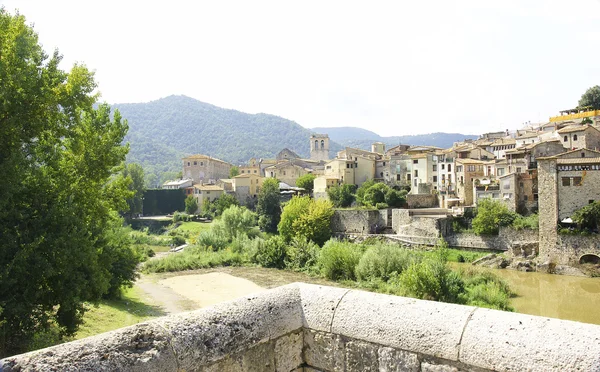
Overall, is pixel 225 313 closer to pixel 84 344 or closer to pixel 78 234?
pixel 84 344

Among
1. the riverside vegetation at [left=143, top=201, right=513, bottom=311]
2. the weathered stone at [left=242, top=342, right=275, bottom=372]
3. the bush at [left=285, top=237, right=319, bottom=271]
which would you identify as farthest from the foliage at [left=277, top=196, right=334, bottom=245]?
the weathered stone at [left=242, top=342, right=275, bottom=372]

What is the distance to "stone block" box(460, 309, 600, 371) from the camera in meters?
2.53

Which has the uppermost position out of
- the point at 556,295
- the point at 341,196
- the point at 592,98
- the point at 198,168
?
the point at 592,98

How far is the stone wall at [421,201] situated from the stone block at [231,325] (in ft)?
147

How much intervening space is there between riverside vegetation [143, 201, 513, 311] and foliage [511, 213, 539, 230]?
384cm

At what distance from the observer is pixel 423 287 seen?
63.2ft

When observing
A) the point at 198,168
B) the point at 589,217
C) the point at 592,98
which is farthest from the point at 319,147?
the point at 589,217

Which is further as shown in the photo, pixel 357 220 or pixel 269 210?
pixel 269 210

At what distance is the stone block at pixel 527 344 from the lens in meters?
2.53

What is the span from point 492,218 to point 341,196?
1803 cm

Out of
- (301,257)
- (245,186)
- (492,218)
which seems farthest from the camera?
(245,186)

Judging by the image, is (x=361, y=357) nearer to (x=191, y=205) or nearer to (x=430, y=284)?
(x=430, y=284)

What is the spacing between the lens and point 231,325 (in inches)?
128

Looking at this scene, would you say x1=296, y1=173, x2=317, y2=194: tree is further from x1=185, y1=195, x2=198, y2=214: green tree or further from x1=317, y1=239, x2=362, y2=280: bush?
x1=317, y1=239, x2=362, y2=280: bush
